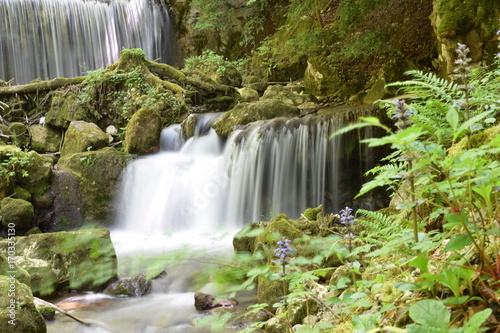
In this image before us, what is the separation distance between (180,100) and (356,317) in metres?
9.93

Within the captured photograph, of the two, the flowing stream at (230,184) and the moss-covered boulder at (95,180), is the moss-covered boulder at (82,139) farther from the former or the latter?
the flowing stream at (230,184)

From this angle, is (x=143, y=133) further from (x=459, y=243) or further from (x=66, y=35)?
(x=66, y=35)

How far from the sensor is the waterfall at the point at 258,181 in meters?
8.10

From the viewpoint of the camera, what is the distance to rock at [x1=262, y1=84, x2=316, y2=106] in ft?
40.2

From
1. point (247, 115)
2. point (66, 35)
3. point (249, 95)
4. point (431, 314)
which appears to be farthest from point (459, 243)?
point (66, 35)

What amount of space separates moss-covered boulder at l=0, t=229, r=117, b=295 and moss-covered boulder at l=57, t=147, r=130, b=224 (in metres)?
3.23

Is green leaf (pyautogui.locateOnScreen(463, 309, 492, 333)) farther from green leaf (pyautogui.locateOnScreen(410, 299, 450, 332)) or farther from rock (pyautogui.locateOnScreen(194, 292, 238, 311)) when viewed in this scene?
rock (pyautogui.locateOnScreen(194, 292, 238, 311))

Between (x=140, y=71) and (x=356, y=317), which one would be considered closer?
(x=356, y=317)

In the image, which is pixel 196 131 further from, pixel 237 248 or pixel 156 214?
pixel 237 248

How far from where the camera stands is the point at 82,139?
9680 mm

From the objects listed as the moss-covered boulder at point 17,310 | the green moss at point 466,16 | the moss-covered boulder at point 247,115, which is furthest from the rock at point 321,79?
the moss-covered boulder at point 17,310

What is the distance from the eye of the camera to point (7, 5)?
623 inches

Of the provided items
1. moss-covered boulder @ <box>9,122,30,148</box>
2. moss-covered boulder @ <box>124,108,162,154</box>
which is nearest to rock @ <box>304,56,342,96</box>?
moss-covered boulder @ <box>124,108,162,154</box>

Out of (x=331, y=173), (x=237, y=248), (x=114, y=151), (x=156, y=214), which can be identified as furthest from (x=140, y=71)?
(x=237, y=248)
